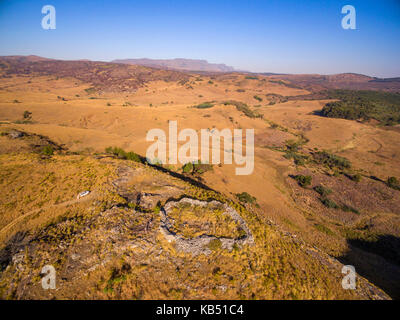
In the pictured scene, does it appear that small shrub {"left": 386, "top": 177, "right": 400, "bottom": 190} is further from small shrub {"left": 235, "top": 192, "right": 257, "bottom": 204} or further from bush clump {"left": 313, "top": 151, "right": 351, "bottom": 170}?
small shrub {"left": 235, "top": 192, "right": 257, "bottom": 204}

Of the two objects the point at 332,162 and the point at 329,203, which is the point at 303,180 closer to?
the point at 329,203

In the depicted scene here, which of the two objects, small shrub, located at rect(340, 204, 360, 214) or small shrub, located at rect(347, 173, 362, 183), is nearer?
small shrub, located at rect(340, 204, 360, 214)

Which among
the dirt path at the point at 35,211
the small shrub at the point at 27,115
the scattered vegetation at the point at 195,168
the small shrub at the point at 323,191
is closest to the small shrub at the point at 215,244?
the dirt path at the point at 35,211

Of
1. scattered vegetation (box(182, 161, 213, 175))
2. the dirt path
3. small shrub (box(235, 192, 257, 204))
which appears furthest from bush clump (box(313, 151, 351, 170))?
the dirt path

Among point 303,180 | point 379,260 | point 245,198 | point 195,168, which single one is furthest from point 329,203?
point 195,168

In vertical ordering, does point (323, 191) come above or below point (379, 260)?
above

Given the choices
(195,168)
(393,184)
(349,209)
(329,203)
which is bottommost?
(349,209)

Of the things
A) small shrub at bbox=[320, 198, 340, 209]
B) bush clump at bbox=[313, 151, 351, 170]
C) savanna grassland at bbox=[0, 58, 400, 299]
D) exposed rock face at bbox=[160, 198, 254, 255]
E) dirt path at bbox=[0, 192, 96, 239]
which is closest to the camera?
savanna grassland at bbox=[0, 58, 400, 299]
